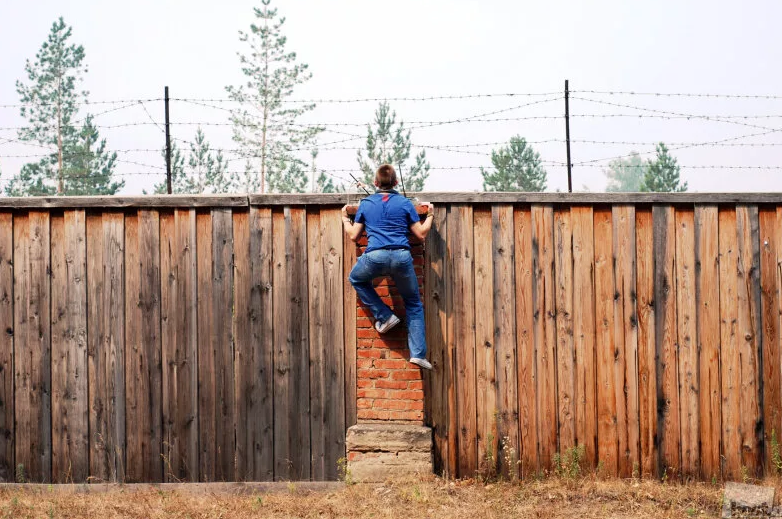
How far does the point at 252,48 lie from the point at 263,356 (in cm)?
2953

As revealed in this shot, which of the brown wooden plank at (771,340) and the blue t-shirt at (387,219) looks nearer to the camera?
the blue t-shirt at (387,219)

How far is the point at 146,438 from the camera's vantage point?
6.81m

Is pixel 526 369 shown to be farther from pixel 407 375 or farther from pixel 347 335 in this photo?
pixel 347 335

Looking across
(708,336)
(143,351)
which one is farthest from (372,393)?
(708,336)

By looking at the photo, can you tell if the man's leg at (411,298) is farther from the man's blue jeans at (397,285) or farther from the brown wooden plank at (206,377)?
the brown wooden plank at (206,377)

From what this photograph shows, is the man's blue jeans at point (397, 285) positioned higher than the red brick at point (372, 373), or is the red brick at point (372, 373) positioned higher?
the man's blue jeans at point (397, 285)

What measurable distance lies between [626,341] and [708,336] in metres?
0.68

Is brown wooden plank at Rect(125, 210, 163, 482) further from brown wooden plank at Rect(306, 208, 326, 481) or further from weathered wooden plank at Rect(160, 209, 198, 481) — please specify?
brown wooden plank at Rect(306, 208, 326, 481)

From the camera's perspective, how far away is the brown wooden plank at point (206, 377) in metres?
6.75

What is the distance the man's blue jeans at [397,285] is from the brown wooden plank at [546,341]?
1017 millimetres

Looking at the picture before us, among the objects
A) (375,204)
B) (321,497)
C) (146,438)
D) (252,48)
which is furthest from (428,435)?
(252,48)

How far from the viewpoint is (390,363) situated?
254 inches

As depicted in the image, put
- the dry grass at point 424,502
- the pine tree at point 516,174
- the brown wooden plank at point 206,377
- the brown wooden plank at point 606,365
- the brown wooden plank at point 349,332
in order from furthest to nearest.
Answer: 1. the pine tree at point 516,174
2. the brown wooden plank at point 206,377
3. the brown wooden plank at point 349,332
4. the brown wooden plank at point 606,365
5. the dry grass at point 424,502

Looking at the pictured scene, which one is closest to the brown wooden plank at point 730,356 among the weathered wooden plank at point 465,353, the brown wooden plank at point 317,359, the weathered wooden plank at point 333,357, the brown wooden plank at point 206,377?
the weathered wooden plank at point 465,353
